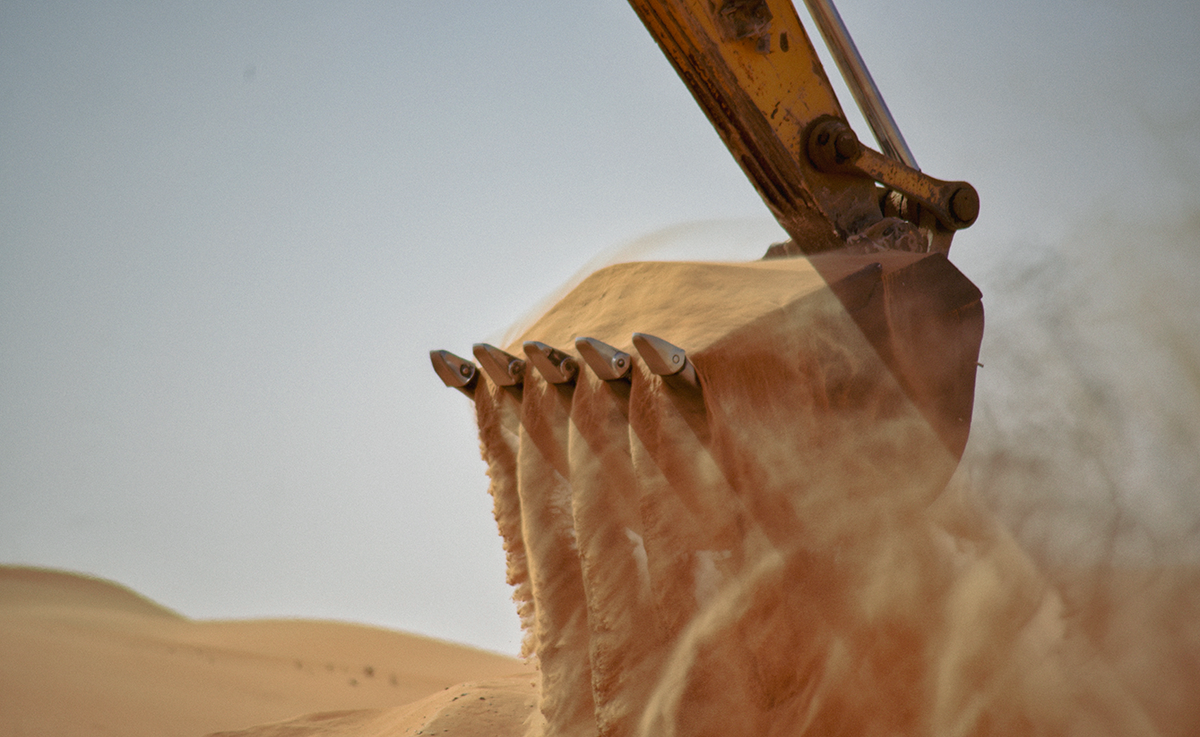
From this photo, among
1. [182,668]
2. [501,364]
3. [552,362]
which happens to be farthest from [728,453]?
Answer: [182,668]

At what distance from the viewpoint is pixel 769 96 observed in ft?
Result: 9.62

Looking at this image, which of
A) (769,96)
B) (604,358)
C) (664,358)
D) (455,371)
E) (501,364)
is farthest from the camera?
(769,96)

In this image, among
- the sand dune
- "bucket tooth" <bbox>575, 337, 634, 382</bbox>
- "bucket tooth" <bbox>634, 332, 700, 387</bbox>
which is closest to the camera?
"bucket tooth" <bbox>634, 332, 700, 387</bbox>

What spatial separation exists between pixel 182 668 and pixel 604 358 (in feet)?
15.0

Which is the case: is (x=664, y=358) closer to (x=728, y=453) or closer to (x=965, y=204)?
(x=728, y=453)

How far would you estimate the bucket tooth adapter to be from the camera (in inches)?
80.9

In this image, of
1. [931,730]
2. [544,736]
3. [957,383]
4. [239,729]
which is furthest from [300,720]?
[957,383]

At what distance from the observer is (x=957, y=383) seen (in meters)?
2.63

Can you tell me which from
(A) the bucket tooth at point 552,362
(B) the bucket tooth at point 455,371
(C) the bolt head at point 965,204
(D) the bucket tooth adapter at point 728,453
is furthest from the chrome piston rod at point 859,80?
(B) the bucket tooth at point 455,371

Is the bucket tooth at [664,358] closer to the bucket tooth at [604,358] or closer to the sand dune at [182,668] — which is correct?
the bucket tooth at [604,358]

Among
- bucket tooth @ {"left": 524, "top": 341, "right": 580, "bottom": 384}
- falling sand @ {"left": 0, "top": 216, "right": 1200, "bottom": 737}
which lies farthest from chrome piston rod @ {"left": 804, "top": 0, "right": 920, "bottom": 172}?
bucket tooth @ {"left": 524, "top": 341, "right": 580, "bottom": 384}

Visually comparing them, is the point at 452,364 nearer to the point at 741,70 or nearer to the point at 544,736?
the point at 544,736

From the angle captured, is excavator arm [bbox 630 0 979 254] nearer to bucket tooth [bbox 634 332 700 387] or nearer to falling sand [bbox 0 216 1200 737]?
falling sand [bbox 0 216 1200 737]

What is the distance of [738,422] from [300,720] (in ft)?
10.7
